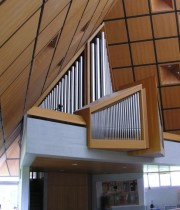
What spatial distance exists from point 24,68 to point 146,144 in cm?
401

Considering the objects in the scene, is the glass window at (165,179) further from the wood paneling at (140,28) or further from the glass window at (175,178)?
the wood paneling at (140,28)

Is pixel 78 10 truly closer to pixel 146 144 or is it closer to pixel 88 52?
pixel 146 144

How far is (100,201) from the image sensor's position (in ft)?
45.8

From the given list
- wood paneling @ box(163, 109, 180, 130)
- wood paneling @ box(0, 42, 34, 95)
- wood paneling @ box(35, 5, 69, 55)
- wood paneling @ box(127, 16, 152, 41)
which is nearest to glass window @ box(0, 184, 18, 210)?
wood paneling @ box(163, 109, 180, 130)

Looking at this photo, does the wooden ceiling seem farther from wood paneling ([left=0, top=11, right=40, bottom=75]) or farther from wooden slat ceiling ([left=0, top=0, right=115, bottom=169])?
wood paneling ([left=0, top=11, right=40, bottom=75])

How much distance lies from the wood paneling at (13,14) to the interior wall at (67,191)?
9.04m

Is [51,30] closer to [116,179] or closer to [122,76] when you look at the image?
[122,76]

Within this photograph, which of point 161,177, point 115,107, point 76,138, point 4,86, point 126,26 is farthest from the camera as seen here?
point 161,177

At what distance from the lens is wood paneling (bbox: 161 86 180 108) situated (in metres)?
13.5

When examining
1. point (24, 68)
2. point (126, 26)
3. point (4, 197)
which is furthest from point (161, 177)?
point (24, 68)

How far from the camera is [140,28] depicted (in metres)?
12.8

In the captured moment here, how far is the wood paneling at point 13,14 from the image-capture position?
413 cm

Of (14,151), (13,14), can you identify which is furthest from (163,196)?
(13,14)

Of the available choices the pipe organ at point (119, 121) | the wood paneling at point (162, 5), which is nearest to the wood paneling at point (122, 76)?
the wood paneling at point (162, 5)
